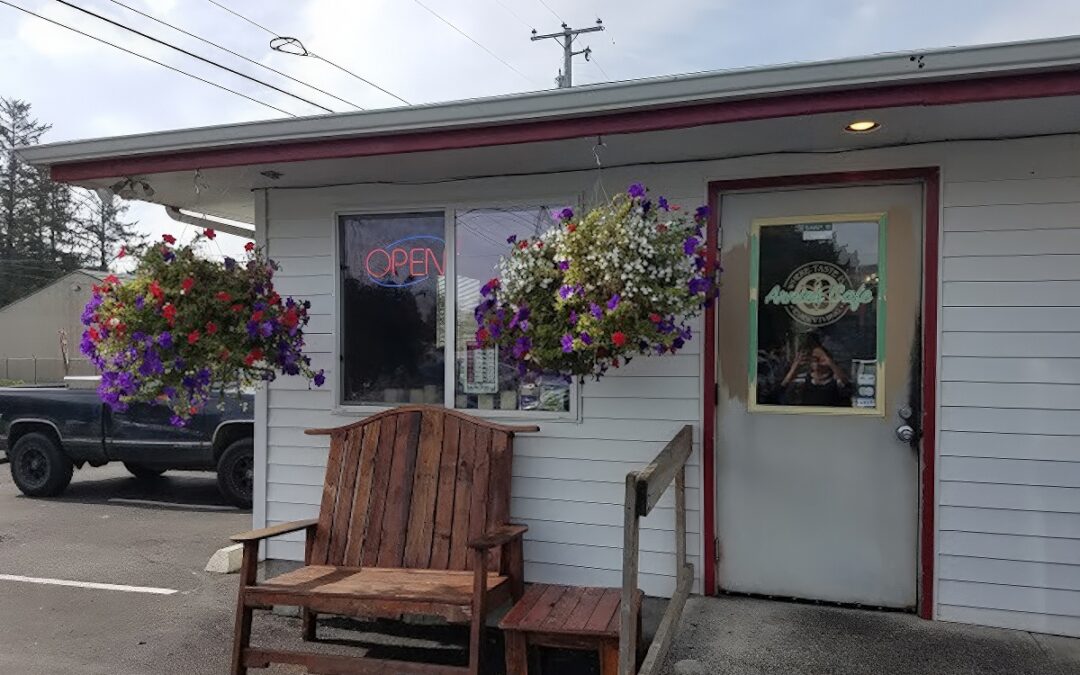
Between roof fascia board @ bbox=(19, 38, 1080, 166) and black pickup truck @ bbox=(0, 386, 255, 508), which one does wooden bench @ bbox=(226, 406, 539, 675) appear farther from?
black pickup truck @ bbox=(0, 386, 255, 508)

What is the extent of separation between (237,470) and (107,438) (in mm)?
1573

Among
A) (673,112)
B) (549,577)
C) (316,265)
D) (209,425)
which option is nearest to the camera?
(673,112)

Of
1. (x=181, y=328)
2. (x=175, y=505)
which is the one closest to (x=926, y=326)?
(x=181, y=328)

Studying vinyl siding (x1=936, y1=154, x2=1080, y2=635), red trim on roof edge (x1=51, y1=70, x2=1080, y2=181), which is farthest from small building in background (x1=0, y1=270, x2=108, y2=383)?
vinyl siding (x1=936, y1=154, x2=1080, y2=635)

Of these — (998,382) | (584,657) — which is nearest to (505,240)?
(584,657)

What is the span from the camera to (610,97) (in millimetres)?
3299

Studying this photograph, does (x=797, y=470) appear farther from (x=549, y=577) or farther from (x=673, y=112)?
(x=673, y=112)

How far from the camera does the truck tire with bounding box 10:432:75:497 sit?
8.17 metres

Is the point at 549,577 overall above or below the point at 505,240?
below

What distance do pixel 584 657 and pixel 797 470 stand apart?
4.60 feet

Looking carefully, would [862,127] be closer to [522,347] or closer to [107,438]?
[522,347]

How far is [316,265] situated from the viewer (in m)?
4.61

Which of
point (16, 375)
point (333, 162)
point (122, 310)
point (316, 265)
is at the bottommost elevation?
point (16, 375)

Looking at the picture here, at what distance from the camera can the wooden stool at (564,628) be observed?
3.10m
